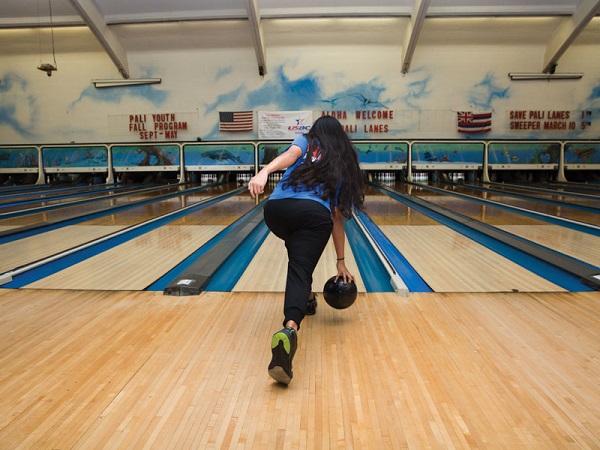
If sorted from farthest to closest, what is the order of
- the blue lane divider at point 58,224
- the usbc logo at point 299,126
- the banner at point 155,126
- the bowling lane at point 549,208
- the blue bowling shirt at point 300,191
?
the banner at point 155,126, the usbc logo at point 299,126, the bowling lane at point 549,208, the blue lane divider at point 58,224, the blue bowling shirt at point 300,191

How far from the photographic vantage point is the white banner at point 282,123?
1016cm

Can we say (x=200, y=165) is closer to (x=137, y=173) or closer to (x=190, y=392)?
(x=137, y=173)

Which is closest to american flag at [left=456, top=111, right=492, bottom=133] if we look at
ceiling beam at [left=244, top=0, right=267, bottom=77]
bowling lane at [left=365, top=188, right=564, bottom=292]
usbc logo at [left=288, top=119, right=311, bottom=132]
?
usbc logo at [left=288, top=119, right=311, bottom=132]

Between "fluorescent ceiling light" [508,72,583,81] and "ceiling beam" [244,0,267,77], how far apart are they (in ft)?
19.0

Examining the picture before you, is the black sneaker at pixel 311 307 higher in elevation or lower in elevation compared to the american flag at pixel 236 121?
lower

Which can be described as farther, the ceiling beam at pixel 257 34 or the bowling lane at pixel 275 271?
the ceiling beam at pixel 257 34

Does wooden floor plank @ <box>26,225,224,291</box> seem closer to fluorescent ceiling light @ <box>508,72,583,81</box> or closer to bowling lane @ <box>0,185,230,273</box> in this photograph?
bowling lane @ <box>0,185,230,273</box>

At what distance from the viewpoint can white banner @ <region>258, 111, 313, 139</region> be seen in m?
10.2

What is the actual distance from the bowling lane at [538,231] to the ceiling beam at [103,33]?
7.90 m

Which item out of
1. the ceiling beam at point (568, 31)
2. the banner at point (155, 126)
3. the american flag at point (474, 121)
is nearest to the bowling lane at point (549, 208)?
the american flag at point (474, 121)

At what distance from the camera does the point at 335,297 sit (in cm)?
174

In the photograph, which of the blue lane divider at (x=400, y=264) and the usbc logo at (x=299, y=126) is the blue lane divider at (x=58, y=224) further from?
the usbc logo at (x=299, y=126)

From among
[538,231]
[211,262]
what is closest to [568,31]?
[538,231]

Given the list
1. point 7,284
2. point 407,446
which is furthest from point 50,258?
point 407,446
